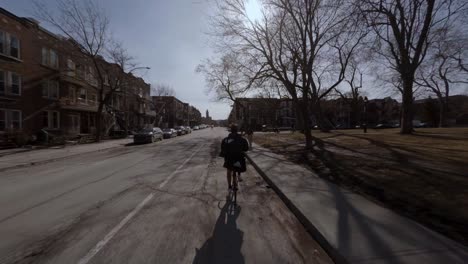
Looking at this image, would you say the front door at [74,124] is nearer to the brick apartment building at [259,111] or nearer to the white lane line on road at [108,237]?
the brick apartment building at [259,111]

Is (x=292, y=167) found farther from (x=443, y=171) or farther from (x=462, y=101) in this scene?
(x=462, y=101)

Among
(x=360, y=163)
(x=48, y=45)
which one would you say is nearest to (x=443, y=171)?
(x=360, y=163)

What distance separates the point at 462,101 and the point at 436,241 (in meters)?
98.1

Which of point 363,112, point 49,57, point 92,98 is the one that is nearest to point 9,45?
point 49,57

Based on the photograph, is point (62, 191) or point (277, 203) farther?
point (62, 191)

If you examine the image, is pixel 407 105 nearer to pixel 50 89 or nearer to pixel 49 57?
pixel 50 89

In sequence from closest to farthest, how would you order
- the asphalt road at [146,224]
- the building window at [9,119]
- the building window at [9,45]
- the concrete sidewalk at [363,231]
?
1. the concrete sidewalk at [363,231]
2. the asphalt road at [146,224]
3. the building window at [9,45]
4. the building window at [9,119]

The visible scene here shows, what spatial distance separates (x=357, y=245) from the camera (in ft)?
15.1

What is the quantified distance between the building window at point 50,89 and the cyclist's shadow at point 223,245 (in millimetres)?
30848

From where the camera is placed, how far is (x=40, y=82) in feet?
98.7

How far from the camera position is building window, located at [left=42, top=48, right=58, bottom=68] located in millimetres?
30828

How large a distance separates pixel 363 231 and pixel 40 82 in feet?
107

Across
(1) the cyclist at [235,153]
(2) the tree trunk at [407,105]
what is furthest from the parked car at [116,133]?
(1) the cyclist at [235,153]

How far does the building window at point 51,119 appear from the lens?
1224 inches
